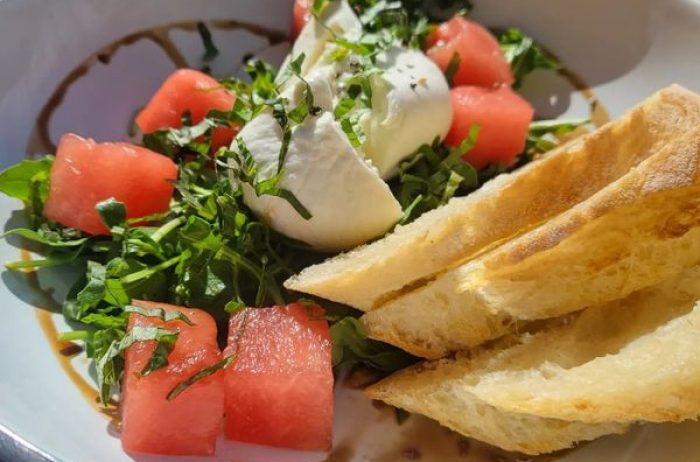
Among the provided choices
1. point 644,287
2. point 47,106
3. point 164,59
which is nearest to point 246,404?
point 644,287

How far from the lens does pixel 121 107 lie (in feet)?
8.24

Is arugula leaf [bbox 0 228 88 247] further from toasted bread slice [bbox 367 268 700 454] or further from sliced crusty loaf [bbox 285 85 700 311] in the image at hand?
toasted bread slice [bbox 367 268 700 454]

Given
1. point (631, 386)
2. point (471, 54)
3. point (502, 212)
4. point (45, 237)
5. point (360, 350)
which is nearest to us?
point (631, 386)

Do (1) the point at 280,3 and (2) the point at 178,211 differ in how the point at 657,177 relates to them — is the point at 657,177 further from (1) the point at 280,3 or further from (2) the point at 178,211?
(1) the point at 280,3

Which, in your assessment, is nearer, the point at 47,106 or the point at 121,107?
the point at 47,106

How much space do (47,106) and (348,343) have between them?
48.7 inches

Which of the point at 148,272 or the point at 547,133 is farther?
the point at 547,133

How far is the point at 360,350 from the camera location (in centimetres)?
189

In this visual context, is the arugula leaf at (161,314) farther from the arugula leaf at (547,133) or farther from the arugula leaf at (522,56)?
the arugula leaf at (522,56)

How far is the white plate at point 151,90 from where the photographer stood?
1654 millimetres

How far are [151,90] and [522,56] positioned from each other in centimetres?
134

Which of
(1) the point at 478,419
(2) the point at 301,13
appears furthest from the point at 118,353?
(2) the point at 301,13

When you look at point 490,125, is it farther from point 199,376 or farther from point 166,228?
point 199,376

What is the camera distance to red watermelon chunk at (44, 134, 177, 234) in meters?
2.04
